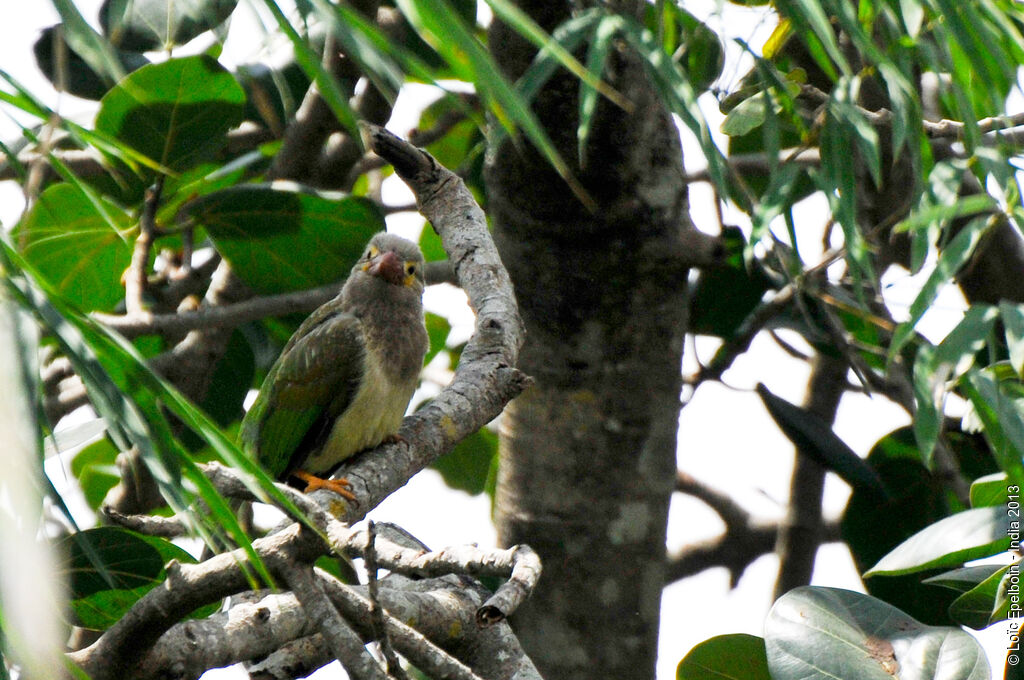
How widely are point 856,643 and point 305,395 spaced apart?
1.58m

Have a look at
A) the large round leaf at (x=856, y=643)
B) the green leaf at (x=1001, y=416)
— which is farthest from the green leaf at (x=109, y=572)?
the green leaf at (x=1001, y=416)

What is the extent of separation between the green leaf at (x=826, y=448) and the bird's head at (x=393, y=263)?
119cm

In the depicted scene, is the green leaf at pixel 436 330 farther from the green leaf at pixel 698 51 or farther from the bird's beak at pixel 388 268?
the green leaf at pixel 698 51


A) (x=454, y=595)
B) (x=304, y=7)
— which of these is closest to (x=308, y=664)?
(x=454, y=595)

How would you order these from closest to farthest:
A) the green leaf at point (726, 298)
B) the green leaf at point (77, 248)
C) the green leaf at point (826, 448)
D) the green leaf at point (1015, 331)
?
the green leaf at point (1015, 331) → the green leaf at point (77, 248) → the green leaf at point (826, 448) → the green leaf at point (726, 298)

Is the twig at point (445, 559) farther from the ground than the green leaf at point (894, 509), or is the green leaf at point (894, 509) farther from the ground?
the green leaf at point (894, 509)

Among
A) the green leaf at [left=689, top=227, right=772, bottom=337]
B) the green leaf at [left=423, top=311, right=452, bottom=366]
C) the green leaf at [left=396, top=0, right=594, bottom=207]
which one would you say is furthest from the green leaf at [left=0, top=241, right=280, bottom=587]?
the green leaf at [left=423, top=311, right=452, bottom=366]

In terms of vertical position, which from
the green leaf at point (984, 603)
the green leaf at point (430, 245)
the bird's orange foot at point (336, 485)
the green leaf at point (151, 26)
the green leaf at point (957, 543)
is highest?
the green leaf at point (151, 26)

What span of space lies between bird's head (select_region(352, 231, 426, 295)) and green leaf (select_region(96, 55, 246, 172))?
542 millimetres

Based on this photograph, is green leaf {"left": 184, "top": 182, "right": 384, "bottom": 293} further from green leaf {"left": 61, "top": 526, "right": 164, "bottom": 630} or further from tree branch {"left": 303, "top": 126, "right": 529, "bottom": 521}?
green leaf {"left": 61, "top": 526, "right": 164, "bottom": 630}

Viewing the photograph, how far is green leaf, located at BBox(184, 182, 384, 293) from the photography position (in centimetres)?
301

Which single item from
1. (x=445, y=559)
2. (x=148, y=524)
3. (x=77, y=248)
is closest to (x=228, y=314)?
(x=77, y=248)

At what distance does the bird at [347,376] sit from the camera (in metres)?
2.81

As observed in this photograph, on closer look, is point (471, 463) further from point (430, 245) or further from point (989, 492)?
point (989, 492)
